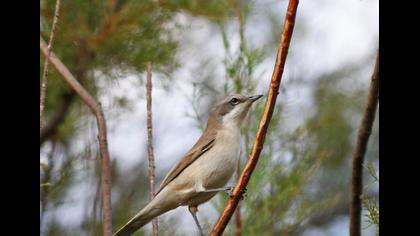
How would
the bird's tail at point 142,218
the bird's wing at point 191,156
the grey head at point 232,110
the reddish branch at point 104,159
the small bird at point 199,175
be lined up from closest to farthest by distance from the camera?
the reddish branch at point 104,159 → the bird's tail at point 142,218 → the small bird at point 199,175 → the bird's wing at point 191,156 → the grey head at point 232,110

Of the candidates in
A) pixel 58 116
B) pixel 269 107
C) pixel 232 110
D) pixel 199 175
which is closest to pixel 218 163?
pixel 199 175

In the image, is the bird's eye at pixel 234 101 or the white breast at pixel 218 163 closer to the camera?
the white breast at pixel 218 163

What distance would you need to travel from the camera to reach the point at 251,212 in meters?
4.31

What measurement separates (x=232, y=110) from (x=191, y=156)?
1.40 feet

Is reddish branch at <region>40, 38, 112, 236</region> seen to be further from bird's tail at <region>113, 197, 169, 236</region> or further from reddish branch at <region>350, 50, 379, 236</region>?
reddish branch at <region>350, 50, 379, 236</region>

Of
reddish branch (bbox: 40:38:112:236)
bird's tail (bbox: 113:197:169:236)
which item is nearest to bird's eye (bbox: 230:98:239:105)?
bird's tail (bbox: 113:197:169:236)

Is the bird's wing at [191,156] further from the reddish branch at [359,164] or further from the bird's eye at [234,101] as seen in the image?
the reddish branch at [359,164]

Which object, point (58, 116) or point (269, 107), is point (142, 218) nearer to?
point (269, 107)

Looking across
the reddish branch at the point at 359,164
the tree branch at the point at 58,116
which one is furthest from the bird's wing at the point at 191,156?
the tree branch at the point at 58,116

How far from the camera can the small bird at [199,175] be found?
12.0ft
